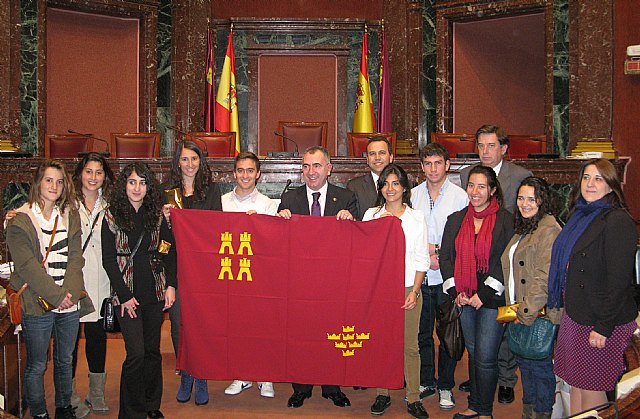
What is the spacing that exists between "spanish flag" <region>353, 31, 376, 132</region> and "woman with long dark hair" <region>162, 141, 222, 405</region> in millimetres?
5003

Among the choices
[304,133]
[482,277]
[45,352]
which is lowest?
[45,352]

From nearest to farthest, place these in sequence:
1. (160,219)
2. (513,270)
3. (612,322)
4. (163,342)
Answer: (612,322), (513,270), (160,219), (163,342)

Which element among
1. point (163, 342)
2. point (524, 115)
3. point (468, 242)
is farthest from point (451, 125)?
point (468, 242)

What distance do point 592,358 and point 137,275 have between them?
2.42 m

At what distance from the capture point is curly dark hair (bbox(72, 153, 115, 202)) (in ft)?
14.3

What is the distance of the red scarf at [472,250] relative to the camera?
13.1 feet

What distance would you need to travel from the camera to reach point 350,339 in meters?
4.31

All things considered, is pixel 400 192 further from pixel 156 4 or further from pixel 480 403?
pixel 156 4

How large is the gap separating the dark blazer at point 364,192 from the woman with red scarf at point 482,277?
2.76ft

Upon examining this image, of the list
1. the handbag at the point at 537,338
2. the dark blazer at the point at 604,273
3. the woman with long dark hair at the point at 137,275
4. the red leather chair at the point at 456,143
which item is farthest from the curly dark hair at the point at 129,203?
the red leather chair at the point at 456,143

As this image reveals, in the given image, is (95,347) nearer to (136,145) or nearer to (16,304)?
(16,304)

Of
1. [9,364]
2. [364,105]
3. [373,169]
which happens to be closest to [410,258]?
[373,169]

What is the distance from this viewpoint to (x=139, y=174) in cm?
404

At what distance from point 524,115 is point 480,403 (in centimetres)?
698
